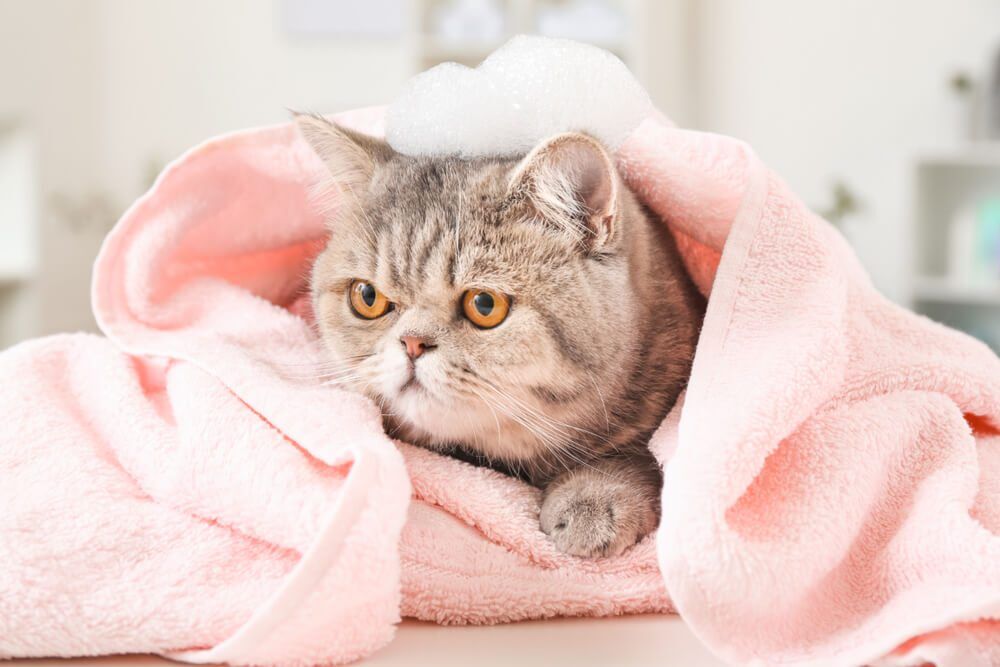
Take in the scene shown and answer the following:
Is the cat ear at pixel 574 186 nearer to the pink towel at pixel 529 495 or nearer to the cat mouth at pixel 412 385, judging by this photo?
the pink towel at pixel 529 495

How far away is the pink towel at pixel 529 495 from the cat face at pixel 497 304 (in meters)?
0.07

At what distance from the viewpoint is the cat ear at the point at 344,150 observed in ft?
3.18

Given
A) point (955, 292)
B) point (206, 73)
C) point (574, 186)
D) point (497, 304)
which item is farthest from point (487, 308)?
point (206, 73)

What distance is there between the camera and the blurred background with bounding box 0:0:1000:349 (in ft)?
12.3

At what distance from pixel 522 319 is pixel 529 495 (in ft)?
0.52

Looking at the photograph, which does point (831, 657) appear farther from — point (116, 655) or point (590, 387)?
point (116, 655)

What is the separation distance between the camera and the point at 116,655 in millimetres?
700

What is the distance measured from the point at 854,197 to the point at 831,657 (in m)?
3.64

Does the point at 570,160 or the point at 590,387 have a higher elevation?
the point at 570,160

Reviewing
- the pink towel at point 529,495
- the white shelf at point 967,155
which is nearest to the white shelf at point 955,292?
the white shelf at point 967,155

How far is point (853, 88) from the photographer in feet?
13.3

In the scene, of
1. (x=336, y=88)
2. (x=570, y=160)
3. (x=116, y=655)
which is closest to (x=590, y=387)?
(x=570, y=160)

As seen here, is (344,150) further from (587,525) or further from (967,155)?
(967,155)

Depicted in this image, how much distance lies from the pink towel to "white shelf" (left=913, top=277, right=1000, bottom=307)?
2883 millimetres
